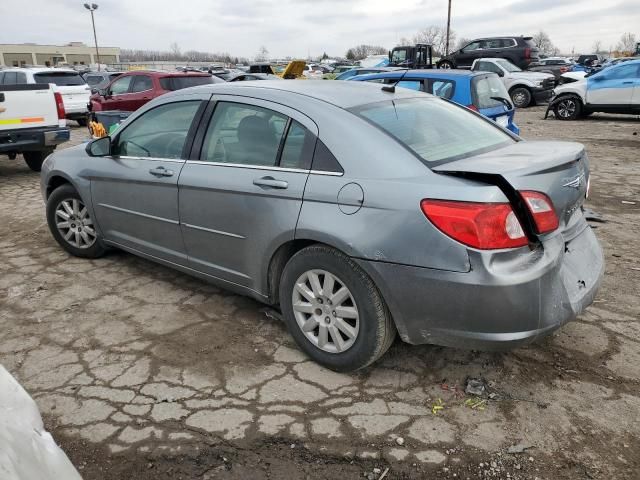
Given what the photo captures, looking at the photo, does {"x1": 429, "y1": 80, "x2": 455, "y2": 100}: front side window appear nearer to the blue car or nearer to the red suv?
the blue car

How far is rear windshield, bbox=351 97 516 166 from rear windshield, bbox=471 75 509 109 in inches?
156

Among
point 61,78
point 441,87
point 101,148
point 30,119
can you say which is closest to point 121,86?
point 61,78

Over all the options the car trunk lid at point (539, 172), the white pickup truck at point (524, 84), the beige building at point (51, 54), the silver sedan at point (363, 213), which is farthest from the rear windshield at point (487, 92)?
the beige building at point (51, 54)

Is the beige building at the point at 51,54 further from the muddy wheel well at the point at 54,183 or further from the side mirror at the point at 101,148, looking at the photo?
the side mirror at the point at 101,148

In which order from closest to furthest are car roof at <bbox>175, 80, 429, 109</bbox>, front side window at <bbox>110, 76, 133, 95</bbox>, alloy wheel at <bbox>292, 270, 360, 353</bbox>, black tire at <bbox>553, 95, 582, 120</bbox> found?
1. alloy wheel at <bbox>292, 270, 360, 353</bbox>
2. car roof at <bbox>175, 80, 429, 109</bbox>
3. front side window at <bbox>110, 76, 133, 95</bbox>
4. black tire at <bbox>553, 95, 582, 120</bbox>

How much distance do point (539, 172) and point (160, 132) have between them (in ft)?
8.81

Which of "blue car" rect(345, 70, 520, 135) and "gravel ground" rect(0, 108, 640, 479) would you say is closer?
"gravel ground" rect(0, 108, 640, 479)

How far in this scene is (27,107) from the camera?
800 centimetres

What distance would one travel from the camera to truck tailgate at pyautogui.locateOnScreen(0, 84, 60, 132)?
306 inches

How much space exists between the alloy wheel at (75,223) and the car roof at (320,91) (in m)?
1.69

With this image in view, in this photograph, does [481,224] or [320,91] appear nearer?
[481,224]

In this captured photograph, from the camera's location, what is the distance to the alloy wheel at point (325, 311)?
9.30 feet

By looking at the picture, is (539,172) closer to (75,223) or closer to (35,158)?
(75,223)

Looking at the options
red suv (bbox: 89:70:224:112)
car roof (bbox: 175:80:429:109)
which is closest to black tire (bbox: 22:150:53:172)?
red suv (bbox: 89:70:224:112)
